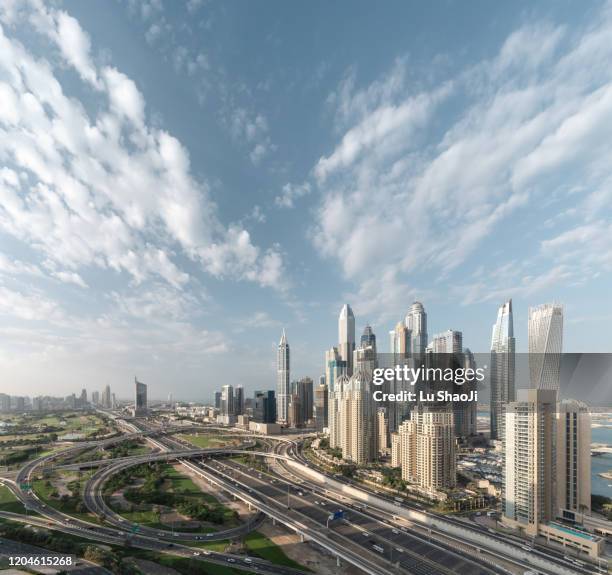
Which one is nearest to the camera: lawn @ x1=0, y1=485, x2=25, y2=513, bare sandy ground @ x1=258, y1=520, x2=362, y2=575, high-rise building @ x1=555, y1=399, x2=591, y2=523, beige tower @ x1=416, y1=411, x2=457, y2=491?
bare sandy ground @ x1=258, y1=520, x2=362, y2=575

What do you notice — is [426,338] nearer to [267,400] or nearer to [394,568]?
[267,400]

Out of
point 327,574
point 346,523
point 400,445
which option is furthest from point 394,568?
point 400,445

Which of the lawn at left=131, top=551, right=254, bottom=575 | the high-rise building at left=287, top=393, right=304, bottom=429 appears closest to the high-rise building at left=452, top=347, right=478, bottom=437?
the high-rise building at left=287, top=393, right=304, bottom=429

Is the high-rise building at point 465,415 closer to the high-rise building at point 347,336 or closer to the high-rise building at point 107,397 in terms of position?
the high-rise building at point 347,336

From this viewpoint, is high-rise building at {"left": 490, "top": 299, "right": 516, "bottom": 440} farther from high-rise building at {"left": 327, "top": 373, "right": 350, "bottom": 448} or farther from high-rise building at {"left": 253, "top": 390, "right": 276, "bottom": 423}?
high-rise building at {"left": 253, "top": 390, "right": 276, "bottom": 423}

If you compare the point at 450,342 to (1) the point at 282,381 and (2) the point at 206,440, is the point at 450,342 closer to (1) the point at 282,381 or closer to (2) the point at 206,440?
(1) the point at 282,381

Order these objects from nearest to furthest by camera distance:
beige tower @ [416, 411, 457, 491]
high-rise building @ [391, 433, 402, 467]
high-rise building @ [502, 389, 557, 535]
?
high-rise building @ [502, 389, 557, 535]
beige tower @ [416, 411, 457, 491]
high-rise building @ [391, 433, 402, 467]

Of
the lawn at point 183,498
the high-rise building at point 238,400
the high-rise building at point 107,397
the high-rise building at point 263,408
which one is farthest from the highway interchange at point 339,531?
the high-rise building at point 107,397
